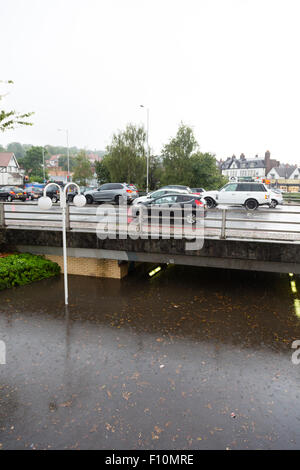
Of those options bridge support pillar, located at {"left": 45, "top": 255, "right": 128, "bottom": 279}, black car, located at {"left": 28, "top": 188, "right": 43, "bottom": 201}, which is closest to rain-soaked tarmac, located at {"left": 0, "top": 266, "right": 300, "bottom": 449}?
bridge support pillar, located at {"left": 45, "top": 255, "right": 128, "bottom": 279}

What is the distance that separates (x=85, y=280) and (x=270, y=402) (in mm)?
7552

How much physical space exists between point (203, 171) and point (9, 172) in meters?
53.9

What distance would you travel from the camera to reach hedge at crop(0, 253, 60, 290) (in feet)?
33.8

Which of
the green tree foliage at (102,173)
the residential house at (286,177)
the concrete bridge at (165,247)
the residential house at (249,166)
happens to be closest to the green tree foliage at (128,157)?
the green tree foliage at (102,173)

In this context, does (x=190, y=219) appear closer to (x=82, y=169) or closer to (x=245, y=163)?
(x=82, y=169)

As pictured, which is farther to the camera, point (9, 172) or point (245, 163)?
point (245, 163)

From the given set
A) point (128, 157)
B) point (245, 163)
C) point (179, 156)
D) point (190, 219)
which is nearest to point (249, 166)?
point (245, 163)

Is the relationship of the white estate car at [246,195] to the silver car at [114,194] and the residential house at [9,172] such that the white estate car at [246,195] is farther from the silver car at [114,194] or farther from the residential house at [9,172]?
the residential house at [9,172]

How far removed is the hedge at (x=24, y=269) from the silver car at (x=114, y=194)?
13.9m

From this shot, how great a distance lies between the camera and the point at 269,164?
11106cm

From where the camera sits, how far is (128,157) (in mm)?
41781

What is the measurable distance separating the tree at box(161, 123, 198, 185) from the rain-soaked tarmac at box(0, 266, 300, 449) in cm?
3344
